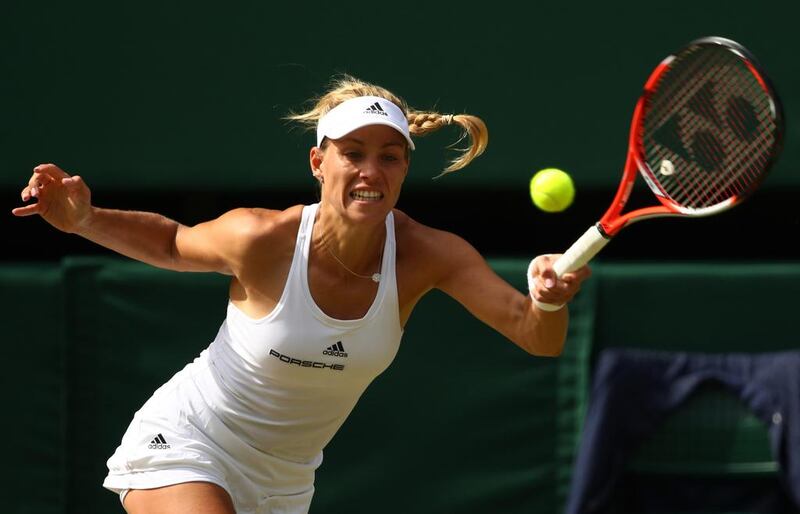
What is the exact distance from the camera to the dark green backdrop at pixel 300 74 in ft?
18.5

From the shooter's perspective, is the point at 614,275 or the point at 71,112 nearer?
the point at 614,275

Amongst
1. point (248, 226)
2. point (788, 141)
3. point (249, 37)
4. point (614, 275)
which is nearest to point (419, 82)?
point (249, 37)

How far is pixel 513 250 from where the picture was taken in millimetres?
6289

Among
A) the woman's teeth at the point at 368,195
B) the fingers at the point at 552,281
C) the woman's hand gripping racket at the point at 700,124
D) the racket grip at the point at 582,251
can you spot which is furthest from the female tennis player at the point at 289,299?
the woman's hand gripping racket at the point at 700,124

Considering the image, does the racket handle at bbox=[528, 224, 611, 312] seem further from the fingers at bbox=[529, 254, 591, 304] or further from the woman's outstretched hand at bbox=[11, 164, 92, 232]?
the woman's outstretched hand at bbox=[11, 164, 92, 232]

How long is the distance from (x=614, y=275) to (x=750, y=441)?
80cm

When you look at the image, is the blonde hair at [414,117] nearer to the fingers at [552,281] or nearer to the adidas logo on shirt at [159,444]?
the fingers at [552,281]

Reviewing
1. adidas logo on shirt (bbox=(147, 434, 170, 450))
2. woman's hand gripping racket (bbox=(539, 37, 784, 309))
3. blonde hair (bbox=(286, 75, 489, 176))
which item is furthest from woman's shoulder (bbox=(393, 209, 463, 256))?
adidas logo on shirt (bbox=(147, 434, 170, 450))

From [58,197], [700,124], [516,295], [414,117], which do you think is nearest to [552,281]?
[516,295]

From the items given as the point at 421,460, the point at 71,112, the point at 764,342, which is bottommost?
the point at 421,460

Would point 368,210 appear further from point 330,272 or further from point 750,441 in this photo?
point 750,441

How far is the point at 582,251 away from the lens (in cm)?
309

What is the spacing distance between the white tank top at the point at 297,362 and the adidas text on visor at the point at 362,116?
0.84 feet

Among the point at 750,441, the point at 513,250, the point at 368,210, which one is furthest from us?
the point at 513,250
